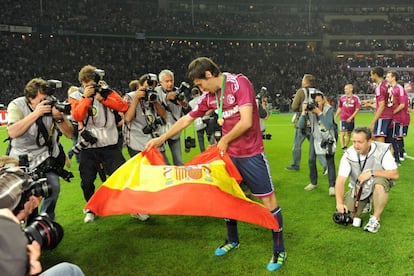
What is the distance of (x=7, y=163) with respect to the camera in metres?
3.46

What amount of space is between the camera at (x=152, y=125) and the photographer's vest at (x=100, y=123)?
0.51 meters

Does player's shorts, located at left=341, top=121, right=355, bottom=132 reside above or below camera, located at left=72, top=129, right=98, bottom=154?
below

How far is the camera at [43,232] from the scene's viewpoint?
1952 millimetres

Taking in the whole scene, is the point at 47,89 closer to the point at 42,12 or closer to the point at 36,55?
the point at 36,55

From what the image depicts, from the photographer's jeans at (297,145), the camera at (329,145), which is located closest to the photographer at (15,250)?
the camera at (329,145)

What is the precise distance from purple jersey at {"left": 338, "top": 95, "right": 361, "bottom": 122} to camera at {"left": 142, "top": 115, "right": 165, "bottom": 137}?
6.59 metres

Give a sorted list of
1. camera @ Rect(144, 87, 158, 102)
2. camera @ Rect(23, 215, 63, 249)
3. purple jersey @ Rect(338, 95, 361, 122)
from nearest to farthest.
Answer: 1. camera @ Rect(23, 215, 63, 249)
2. camera @ Rect(144, 87, 158, 102)
3. purple jersey @ Rect(338, 95, 361, 122)

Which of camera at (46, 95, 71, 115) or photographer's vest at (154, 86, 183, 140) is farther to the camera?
photographer's vest at (154, 86, 183, 140)

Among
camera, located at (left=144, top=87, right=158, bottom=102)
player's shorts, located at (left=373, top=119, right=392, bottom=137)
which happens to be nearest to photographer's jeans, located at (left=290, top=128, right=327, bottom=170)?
player's shorts, located at (left=373, top=119, right=392, bottom=137)

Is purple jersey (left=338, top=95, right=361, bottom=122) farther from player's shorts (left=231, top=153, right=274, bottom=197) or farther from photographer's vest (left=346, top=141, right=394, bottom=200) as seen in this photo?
player's shorts (left=231, top=153, right=274, bottom=197)

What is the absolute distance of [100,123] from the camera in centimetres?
528

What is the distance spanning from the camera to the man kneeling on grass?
4.87 meters

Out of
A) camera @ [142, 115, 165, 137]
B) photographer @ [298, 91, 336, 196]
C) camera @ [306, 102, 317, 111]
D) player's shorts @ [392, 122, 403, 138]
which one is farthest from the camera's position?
player's shorts @ [392, 122, 403, 138]

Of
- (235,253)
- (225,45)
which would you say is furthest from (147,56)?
(235,253)
